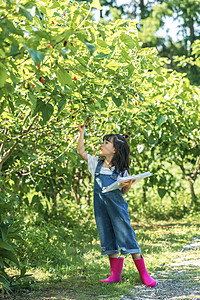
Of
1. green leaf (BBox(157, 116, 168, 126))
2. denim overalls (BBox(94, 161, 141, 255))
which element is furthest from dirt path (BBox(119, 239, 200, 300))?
green leaf (BBox(157, 116, 168, 126))

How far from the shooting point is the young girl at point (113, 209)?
3113mm

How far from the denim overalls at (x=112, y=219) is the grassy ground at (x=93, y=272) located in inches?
12.1

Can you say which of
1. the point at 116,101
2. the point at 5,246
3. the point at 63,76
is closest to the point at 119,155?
the point at 116,101

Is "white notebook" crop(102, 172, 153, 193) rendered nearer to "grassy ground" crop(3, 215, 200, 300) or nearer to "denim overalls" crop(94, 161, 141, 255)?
"denim overalls" crop(94, 161, 141, 255)

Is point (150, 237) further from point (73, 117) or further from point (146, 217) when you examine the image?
point (73, 117)

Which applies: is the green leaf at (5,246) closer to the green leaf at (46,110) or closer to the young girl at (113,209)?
the young girl at (113,209)

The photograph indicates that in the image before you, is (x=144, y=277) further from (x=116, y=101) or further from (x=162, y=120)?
(x=162, y=120)

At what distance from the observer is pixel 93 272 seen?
373cm

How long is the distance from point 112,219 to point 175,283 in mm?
719

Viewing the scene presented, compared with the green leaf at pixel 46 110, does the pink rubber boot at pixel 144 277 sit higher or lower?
lower

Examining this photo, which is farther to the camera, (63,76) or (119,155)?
(119,155)

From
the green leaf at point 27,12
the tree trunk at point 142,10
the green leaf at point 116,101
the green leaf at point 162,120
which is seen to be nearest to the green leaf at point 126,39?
the green leaf at point 116,101

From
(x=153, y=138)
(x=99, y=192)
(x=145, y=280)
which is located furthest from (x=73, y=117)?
(x=153, y=138)

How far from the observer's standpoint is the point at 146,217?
298 inches
